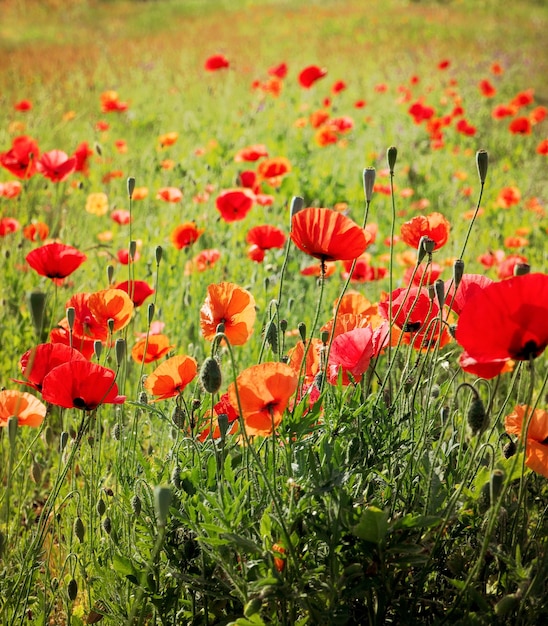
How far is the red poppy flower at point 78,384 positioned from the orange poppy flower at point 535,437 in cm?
72

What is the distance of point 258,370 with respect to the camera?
1074mm

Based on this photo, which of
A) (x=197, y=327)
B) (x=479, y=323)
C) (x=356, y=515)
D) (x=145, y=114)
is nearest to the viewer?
(x=479, y=323)

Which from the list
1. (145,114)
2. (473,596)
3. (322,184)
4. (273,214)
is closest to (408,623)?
(473,596)

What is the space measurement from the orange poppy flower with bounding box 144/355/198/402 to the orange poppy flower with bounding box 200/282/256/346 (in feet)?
0.23

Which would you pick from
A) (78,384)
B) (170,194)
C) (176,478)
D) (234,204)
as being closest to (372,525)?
(176,478)

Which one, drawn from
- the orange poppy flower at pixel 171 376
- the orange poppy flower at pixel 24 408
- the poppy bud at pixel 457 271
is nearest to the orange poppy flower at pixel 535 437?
the poppy bud at pixel 457 271

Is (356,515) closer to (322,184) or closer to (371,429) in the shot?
(371,429)

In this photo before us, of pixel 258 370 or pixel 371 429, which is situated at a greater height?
pixel 258 370

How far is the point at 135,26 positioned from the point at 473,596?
15985 mm

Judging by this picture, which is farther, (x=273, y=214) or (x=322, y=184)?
(x=322, y=184)

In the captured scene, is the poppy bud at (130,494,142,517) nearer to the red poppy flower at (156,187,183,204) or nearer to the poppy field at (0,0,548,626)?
the poppy field at (0,0,548,626)

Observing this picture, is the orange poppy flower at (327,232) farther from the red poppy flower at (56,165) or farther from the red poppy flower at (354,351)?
the red poppy flower at (56,165)

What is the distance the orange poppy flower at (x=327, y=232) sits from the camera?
1229 mm

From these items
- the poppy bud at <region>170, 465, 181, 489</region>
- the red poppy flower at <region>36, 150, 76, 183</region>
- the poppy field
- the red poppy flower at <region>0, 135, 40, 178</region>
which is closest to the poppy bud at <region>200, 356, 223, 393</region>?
the poppy field
